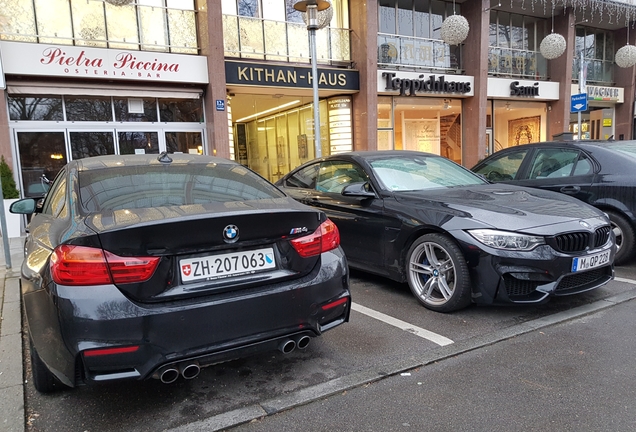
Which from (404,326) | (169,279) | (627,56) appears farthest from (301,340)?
(627,56)

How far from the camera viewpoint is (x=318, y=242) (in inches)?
104

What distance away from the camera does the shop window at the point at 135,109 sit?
11242 millimetres

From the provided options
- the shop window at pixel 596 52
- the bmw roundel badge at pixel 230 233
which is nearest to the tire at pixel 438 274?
the bmw roundel badge at pixel 230 233

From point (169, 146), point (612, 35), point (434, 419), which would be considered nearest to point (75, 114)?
point (169, 146)

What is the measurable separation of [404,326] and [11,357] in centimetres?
301

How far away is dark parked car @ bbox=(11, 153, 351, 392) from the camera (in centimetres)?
211

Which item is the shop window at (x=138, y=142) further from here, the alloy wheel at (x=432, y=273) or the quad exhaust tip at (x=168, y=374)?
the quad exhaust tip at (x=168, y=374)

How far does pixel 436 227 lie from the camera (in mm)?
3908

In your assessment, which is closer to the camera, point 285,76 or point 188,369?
point 188,369

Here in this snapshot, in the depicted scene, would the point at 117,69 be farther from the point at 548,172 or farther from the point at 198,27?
the point at 548,172

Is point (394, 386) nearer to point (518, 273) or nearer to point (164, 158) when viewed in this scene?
point (518, 273)

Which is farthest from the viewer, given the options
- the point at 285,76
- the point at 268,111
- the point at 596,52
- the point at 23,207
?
the point at 596,52

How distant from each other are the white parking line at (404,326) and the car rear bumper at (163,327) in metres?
1.28

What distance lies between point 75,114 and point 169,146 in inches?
90.0
